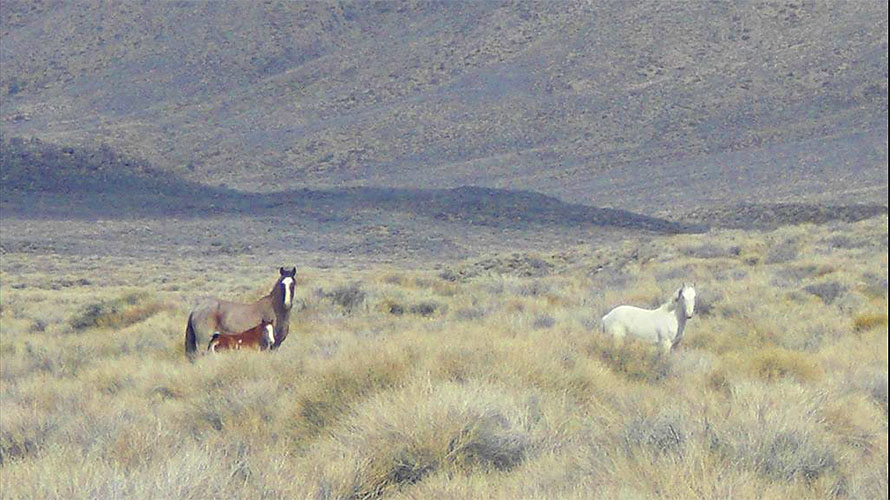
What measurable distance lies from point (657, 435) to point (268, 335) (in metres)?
4.91

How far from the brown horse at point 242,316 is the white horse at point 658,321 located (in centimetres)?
324

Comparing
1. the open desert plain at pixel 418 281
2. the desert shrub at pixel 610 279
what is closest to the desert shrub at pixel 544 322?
the open desert plain at pixel 418 281

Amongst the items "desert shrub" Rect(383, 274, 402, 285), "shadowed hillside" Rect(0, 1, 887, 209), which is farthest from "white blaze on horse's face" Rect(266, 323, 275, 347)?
"shadowed hillside" Rect(0, 1, 887, 209)

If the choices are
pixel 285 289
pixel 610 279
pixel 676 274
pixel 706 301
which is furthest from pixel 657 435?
pixel 610 279

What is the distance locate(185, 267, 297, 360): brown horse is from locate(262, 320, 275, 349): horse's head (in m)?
0.09

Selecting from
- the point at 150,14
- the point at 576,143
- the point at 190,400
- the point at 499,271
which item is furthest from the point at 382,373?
the point at 576,143

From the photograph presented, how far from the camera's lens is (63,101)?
3919 centimetres

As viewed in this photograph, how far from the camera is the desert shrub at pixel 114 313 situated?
15180mm

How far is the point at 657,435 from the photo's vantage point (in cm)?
601

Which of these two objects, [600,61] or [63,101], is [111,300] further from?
[600,61]

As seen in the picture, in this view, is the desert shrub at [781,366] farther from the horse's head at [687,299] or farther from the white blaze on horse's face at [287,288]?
the white blaze on horse's face at [287,288]

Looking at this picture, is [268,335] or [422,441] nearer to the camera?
[422,441]

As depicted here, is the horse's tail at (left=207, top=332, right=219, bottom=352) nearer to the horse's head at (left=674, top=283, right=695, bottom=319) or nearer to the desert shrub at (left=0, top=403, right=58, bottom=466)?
the desert shrub at (left=0, top=403, right=58, bottom=466)

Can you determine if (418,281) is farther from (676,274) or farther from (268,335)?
(268,335)
